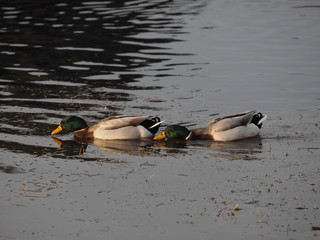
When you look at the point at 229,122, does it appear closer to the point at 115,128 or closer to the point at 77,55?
the point at 115,128

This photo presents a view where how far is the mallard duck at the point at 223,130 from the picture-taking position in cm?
1312

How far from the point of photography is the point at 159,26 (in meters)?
24.2

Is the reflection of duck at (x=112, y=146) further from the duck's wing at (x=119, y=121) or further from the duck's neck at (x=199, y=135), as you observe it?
the duck's neck at (x=199, y=135)

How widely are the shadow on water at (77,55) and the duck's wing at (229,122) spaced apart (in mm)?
1983

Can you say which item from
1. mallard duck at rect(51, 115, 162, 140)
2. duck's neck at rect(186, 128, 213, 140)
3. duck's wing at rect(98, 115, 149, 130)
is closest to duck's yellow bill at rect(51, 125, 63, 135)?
mallard duck at rect(51, 115, 162, 140)

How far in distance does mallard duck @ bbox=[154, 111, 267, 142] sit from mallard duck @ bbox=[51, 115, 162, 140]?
0.86 feet

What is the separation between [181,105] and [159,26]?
30.6ft

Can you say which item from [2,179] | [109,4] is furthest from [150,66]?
[109,4]

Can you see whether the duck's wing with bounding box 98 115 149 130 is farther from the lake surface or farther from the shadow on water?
the shadow on water

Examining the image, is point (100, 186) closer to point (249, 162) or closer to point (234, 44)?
point (249, 162)

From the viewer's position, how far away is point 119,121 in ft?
43.8

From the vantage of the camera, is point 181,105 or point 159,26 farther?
point 159,26

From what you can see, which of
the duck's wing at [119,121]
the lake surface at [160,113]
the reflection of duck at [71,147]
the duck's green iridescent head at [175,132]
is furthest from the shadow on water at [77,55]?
the duck's green iridescent head at [175,132]

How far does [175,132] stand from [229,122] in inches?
35.7
